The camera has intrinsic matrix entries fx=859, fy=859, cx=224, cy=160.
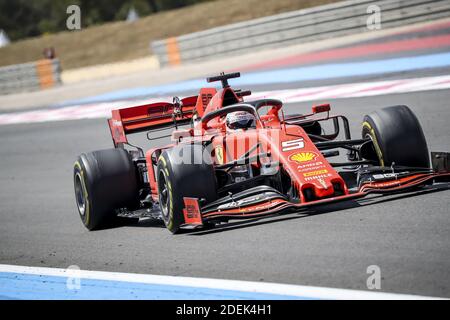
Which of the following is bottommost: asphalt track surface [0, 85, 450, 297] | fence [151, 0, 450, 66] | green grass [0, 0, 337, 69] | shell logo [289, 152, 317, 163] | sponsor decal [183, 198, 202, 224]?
asphalt track surface [0, 85, 450, 297]

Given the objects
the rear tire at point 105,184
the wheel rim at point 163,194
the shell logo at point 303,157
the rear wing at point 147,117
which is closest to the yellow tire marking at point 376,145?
the shell logo at point 303,157

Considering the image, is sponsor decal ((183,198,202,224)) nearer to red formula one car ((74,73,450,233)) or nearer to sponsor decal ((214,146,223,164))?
red formula one car ((74,73,450,233))

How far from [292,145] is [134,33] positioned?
104ft

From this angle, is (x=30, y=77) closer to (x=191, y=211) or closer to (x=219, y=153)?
(x=219, y=153)

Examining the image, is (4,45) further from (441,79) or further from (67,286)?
(67,286)

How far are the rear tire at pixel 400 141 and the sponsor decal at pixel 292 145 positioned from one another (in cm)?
89

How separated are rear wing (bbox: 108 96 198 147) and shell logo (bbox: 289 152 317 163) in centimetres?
257

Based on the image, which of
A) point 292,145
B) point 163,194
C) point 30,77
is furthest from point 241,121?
point 30,77

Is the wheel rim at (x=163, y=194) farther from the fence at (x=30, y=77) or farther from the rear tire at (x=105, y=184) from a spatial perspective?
the fence at (x=30, y=77)

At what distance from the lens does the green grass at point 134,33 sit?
34281mm

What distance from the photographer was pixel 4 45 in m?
43.5

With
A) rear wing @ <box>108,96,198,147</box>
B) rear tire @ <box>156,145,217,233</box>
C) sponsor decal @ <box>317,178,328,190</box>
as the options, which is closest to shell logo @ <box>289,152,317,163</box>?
sponsor decal @ <box>317,178,328,190</box>

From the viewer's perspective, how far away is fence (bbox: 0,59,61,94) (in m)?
30.6

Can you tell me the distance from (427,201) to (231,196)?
177 cm
